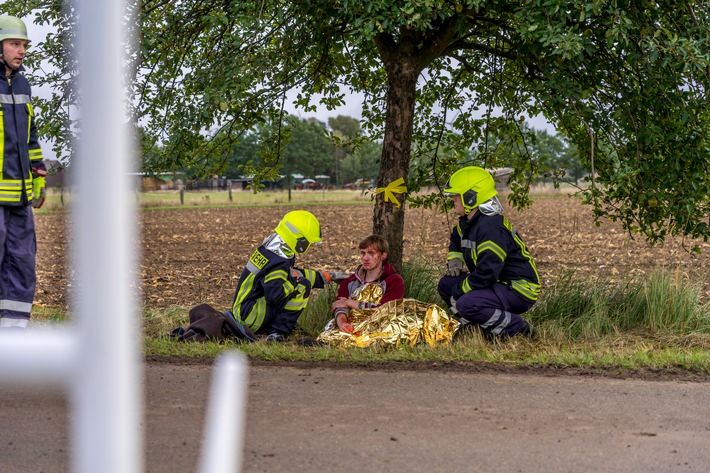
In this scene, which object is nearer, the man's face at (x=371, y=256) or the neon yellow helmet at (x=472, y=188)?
the neon yellow helmet at (x=472, y=188)

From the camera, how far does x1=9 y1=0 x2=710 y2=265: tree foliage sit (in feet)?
21.8

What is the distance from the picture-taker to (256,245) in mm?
19188

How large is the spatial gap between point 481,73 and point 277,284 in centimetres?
393

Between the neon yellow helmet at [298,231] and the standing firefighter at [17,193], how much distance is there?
1968 mm

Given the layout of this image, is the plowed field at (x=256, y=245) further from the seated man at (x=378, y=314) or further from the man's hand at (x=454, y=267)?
the seated man at (x=378, y=314)

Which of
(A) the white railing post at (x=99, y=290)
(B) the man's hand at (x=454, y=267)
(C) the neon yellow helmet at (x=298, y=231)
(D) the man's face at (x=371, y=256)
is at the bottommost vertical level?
(B) the man's hand at (x=454, y=267)

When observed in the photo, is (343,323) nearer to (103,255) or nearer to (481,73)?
(481,73)

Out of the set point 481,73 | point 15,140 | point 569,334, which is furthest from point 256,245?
point 15,140

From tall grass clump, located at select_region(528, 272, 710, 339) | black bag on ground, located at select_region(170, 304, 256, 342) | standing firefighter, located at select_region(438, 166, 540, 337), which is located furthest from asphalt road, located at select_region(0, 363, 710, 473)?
tall grass clump, located at select_region(528, 272, 710, 339)

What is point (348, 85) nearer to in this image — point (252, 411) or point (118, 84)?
point (252, 411)

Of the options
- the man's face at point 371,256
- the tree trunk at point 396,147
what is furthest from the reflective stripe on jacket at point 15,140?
the tree trunk at point 396,147

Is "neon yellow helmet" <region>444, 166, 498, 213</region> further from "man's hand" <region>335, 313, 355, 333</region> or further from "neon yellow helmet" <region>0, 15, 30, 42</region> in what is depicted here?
"neon yellow helmet" <region>0, 15, 30, 42</region>

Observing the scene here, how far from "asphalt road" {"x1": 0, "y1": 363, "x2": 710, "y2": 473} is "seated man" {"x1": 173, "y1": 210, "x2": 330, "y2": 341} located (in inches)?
45.5

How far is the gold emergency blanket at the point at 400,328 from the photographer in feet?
22.7
